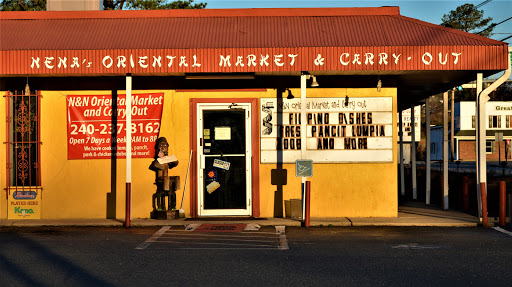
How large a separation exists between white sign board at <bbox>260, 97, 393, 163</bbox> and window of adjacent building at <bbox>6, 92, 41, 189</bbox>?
4.75 meters

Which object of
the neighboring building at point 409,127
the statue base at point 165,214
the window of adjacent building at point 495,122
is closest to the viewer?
the statue base at point 165,214

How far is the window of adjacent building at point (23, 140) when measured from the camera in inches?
508

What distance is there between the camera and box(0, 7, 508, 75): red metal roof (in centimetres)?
1150

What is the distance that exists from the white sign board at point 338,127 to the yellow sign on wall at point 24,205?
15.8 ft

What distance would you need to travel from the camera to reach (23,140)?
13.0 m

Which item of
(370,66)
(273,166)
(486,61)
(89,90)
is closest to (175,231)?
(273,166)

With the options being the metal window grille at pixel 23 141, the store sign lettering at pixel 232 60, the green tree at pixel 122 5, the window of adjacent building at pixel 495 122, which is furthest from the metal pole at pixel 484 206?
the window of adjacent building at pixel 495 122

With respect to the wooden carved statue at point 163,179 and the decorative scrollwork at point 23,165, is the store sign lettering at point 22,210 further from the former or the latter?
the wooden carved statue at point 163,179

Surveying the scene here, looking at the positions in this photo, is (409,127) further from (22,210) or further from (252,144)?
(22,210)

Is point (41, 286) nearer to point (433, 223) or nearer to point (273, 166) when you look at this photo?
point (273, 166)

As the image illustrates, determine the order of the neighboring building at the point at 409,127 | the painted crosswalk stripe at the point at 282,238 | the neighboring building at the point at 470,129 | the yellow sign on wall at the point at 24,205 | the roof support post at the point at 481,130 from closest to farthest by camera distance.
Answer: the painted crosswalk stripe at the point at 282,238, the roof support post at the point at 481,130, the yellow sign on wall at the point at 24,205, the neighboring building at the point at 409,127, the neighboring building at the point at 470,129

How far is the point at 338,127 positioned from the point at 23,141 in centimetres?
662

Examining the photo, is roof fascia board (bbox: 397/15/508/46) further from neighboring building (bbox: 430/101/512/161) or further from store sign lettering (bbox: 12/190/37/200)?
neighboring building (bbox: 430/101/512/161)

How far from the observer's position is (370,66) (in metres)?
11.5
